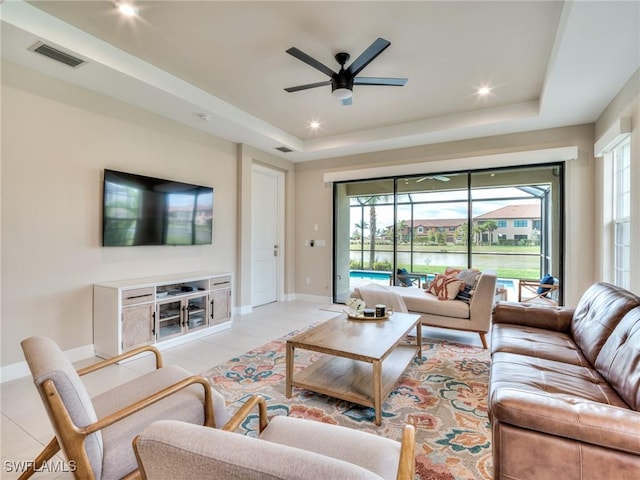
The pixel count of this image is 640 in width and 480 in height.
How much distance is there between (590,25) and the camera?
2.18 m

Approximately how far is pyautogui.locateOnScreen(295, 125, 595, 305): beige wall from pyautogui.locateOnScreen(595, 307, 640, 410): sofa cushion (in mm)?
2797

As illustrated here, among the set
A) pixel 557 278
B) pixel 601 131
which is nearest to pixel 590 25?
pixel 601 131

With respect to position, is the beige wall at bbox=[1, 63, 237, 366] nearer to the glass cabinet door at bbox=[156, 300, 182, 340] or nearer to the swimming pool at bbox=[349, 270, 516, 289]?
the glass cabinet door at bbox=[156, 300, 182, 340]

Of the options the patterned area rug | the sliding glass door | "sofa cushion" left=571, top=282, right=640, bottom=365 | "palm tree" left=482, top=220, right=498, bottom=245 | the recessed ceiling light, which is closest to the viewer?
the patterned area rug

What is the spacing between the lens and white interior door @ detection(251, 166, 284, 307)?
555cm

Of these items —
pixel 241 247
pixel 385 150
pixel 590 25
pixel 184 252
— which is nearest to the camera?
pixel 590 25

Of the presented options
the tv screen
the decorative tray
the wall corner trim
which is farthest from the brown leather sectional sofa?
the tv screen

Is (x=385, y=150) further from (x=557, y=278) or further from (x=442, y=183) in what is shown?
(x=557, y=278)

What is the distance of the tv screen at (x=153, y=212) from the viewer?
11.0 ft

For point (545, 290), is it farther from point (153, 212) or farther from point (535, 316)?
point (153, 212)

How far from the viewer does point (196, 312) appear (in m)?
3.85

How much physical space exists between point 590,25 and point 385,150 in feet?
10.8

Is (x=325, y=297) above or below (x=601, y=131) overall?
below

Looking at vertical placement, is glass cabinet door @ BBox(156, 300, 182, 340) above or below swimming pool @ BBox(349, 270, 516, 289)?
below
